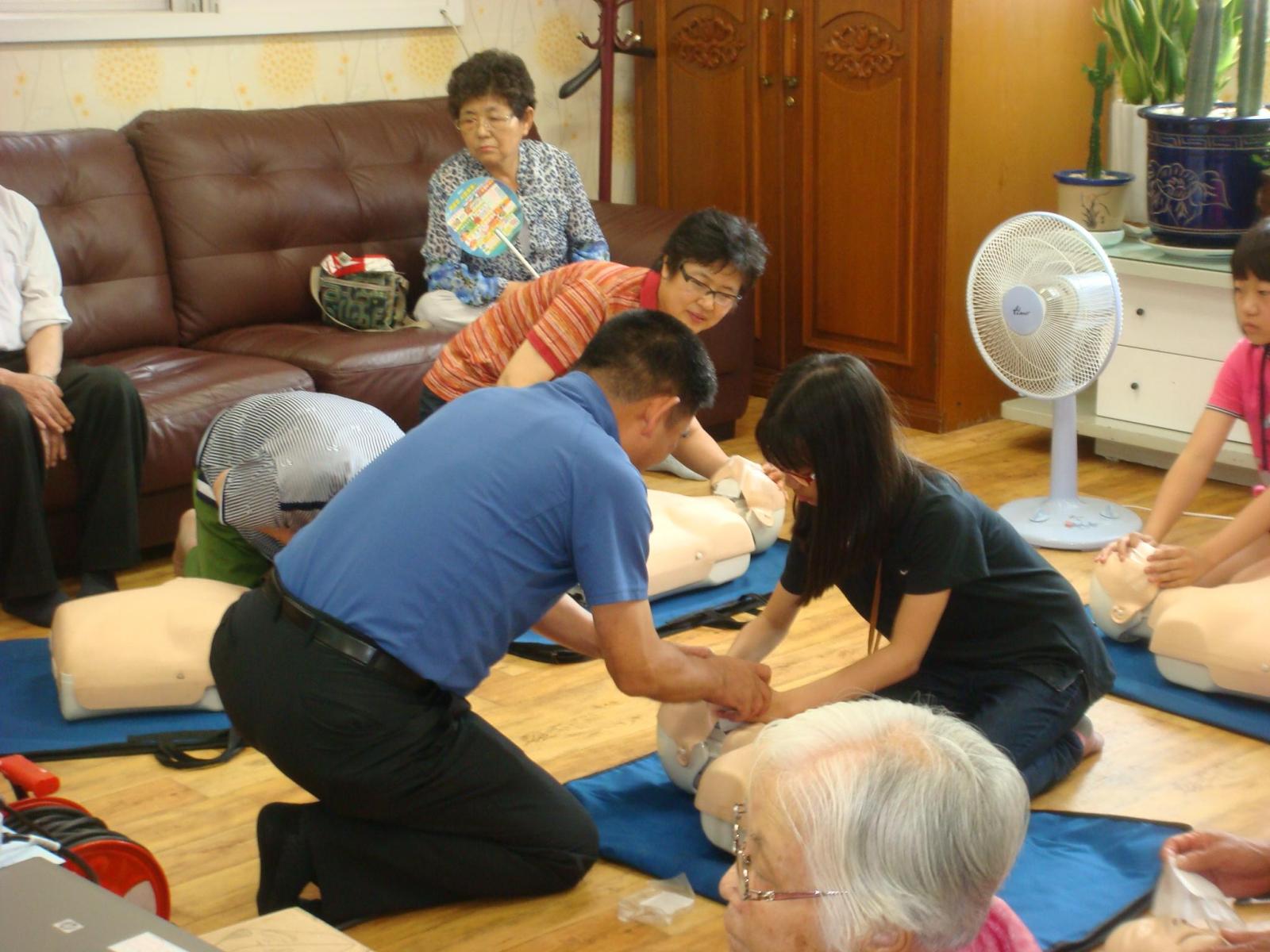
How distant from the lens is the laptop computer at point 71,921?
1103mm

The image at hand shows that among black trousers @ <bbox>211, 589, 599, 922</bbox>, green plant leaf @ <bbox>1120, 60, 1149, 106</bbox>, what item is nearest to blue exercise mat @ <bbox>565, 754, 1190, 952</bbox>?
black trousers @ <bbox>211, 589, 599, 922</bbox>

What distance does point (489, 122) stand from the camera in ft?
13.7

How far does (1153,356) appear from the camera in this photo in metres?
4.13

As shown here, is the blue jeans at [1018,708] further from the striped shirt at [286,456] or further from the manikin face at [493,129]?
the manikin face at [493,129]

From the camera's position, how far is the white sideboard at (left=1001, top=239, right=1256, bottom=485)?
396 centimetres

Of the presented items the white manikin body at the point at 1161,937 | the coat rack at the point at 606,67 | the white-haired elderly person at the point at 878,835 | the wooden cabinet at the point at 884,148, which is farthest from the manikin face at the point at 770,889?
the coat rack at the point at 606,67

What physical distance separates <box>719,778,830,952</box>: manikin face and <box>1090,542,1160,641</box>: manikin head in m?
1.92

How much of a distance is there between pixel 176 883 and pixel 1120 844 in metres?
1.41

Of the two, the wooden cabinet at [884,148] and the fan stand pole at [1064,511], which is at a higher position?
the wooden cabinet at [884,148]

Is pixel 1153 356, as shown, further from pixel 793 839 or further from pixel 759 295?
pixel 793 839

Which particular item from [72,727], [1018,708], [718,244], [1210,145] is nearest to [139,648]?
[72,727]

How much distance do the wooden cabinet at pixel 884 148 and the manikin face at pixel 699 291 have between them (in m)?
1.63

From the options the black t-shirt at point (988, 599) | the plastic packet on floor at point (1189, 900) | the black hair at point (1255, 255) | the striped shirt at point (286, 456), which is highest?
the black hair at point (1255, 255)

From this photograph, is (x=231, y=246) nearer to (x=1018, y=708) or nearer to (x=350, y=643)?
(x=350, y=643)
